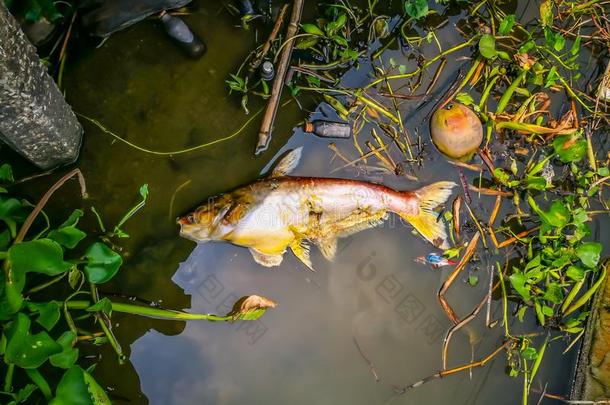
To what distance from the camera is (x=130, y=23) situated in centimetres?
334

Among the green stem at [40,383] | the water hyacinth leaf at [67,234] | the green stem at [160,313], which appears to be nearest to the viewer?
the green stem at [40,383]

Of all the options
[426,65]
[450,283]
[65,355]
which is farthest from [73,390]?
[426,65]

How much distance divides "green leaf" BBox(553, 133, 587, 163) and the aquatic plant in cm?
235

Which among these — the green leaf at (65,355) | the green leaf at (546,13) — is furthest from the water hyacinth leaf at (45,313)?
the green leaf at (546,13)

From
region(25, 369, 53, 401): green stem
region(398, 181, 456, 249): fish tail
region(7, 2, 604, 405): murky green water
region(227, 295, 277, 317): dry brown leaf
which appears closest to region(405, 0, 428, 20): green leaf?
region(7, 2, 604, 405): murky green water

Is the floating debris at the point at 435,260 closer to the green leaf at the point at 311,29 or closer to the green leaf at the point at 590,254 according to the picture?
the green leaf at the point at 590,254

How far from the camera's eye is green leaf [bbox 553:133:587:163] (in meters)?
3.40

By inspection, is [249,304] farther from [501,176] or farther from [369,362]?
[501,176]

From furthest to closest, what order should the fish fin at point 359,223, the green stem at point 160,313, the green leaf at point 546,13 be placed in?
the green leaf at point 546,13 → the fish fin at point 359,223 → the green stem at point 160,313

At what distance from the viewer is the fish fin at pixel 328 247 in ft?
11.2

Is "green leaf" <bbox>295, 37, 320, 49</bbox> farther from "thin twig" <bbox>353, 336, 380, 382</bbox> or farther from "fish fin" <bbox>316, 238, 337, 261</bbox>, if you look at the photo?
"thin twig" <bbox>353, 336, 380, 382</bbox>

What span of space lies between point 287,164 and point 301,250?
2.00ft

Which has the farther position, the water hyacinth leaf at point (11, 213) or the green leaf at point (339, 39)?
the green leaf at point (339, 39)

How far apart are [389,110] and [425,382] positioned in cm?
205
